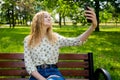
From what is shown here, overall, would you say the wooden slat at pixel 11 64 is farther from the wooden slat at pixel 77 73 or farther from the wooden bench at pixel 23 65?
the wooden slat at pixel 77 73

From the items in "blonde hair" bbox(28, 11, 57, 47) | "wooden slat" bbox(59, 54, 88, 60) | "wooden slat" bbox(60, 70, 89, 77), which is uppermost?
"blonde hair" bbox(28, 11, 57, 47)

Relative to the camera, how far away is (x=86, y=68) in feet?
22.2

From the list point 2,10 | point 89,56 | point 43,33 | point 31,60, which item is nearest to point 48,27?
point 43,33

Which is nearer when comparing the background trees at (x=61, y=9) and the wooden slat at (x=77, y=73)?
the wooden slat at (x=77, y=73)

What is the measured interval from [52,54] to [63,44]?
287 mm

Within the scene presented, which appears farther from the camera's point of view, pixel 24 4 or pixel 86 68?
pixel 24 4

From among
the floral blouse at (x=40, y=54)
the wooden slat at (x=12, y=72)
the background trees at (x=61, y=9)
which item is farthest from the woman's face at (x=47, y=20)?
the background trees at (x=61, y=9)

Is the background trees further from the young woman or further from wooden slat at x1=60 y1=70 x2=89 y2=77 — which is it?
the young woman

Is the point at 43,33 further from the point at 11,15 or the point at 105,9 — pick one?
the point at 11,15

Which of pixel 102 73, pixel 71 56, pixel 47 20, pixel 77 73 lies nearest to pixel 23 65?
pixel 71 56

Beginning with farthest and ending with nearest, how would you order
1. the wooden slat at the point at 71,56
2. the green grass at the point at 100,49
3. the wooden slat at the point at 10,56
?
the green grass at the point at 100,49, the wooden slat at the point at 71,56, the wooden slat at the point at 10,56

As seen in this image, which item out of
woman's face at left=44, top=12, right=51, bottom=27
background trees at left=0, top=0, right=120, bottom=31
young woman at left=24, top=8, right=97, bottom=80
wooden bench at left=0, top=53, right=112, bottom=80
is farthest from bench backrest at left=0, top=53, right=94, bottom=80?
background trees at left=0, top=0, right=120, bottom=31

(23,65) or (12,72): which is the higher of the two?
(23,65)

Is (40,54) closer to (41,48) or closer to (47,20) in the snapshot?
(41,48)
